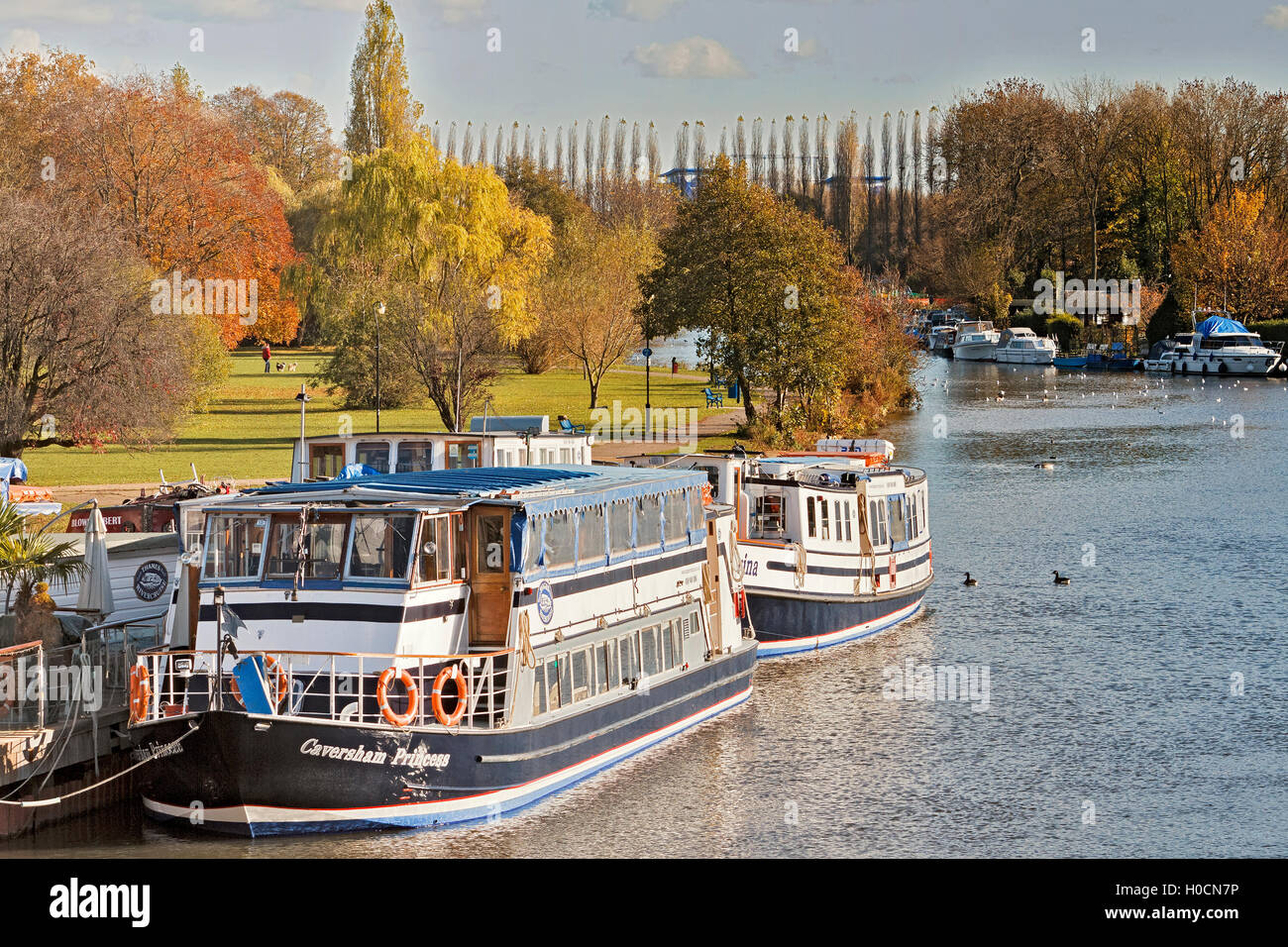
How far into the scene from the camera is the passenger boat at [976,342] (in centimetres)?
15800

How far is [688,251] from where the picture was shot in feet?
247

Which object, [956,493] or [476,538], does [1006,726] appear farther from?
[956,493]

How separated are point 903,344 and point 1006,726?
75.0m

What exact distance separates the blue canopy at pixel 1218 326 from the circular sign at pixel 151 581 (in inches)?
4577

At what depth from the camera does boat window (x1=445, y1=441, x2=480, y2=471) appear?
3584 cm

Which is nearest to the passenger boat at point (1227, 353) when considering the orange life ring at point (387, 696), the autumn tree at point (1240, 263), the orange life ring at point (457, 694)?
the autumn tree at point (1240, 263)

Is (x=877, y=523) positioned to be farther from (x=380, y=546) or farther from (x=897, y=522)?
(x=380, y=546)

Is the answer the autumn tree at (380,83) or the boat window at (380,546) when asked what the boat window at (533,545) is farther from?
the autumn tree at (380,83)

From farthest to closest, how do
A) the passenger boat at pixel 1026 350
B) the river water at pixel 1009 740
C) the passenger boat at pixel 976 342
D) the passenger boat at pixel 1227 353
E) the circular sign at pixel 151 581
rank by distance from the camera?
the passenger boat at pixel 976 342
the passenger boat at pixel 1026 350
the passenger boat at pixel 1227 353
the circular sign at pixel 151 581
the river water at pixel 1009 740

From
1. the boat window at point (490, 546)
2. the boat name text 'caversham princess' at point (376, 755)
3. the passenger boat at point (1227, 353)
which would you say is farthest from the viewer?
the passenger boat at point (1227, 353)

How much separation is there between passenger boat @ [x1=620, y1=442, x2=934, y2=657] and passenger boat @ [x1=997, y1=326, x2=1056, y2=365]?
365 ft

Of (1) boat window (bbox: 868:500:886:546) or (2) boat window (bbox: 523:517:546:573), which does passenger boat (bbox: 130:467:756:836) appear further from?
(1) boat window (bbox: 868:500:886:546)

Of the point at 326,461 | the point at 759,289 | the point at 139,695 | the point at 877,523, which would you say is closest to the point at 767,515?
the point at 877,523

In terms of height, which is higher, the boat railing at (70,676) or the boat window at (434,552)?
the boat window at (434,552)
